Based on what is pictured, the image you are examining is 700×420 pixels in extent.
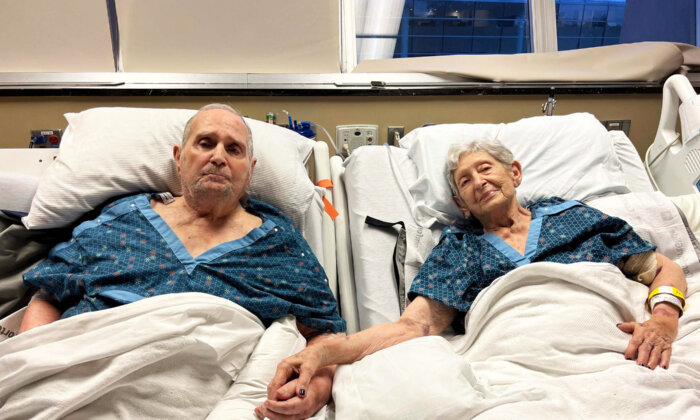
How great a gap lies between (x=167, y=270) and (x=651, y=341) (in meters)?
1.25

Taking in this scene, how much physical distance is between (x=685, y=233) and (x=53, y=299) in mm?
2003

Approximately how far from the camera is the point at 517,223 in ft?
5.26

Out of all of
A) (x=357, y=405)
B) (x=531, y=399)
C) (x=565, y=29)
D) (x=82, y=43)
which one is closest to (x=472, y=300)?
(x=531, y=399)

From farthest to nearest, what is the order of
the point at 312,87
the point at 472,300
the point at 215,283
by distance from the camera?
1. the point at 312,87
2. the point at 472,300
3. the point at 215,283

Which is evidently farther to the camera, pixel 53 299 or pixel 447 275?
pixel 447 275

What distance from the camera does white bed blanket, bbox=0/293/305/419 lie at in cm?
86

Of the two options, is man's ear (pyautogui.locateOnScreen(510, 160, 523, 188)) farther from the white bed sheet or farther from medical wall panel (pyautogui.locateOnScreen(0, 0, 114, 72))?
medical wall panel (pyautogui.locateOnScreen(0, 0, 114, 72))

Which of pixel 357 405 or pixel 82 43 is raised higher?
pixel 82 43

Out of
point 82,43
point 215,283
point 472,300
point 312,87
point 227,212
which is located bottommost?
point 472,300

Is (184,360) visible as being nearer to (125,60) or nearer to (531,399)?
(531,399)

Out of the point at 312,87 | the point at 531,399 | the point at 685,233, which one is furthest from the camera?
the point at 312,87

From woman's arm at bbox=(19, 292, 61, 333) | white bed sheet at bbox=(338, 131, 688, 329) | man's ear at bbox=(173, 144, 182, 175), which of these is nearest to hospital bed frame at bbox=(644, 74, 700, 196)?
white bed sheet at bbox=(338, 131, 688, 329)

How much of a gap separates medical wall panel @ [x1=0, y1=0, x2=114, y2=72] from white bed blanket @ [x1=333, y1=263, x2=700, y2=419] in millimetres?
2145

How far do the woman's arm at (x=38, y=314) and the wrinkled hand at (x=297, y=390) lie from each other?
26.4 inches
